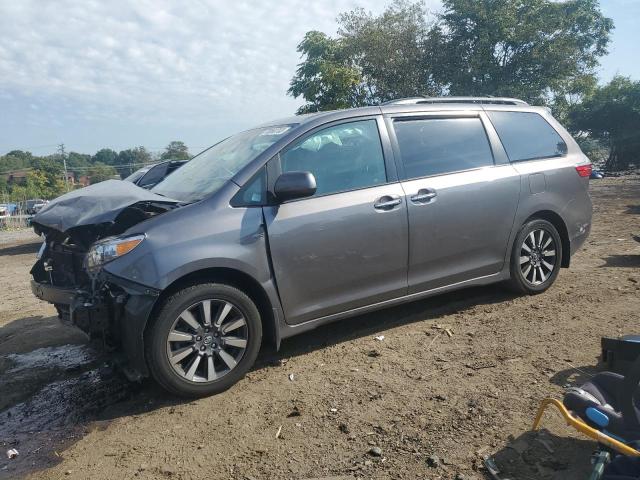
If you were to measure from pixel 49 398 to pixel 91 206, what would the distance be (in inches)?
57.2

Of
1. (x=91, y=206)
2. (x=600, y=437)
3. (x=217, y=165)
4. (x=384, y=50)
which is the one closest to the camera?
(x=600, y=437)

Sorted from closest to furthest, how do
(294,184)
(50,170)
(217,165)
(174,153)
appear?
(294,184) → (217,165) → (174,153) → (50,170)

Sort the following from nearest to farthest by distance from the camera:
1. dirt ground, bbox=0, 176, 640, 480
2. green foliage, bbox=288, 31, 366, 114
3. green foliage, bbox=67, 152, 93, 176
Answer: dirt ground, bbox=0, 176, 640, 480 → green foliage, bbox=288, 31, 366, 114 → green foliage, bbox=67, 152, 93, 176

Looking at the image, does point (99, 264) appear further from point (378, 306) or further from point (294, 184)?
point (378, 306)

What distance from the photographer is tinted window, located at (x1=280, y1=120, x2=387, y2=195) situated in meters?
3.81

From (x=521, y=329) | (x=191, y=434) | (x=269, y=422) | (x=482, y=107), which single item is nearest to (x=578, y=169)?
(x=482, y=107)

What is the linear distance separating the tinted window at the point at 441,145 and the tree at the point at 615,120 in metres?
28.6

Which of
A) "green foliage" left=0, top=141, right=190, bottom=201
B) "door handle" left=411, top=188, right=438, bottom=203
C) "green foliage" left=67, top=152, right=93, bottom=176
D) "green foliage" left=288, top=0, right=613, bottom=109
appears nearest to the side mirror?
"door handle" left=411, top=188, right=438, bottom=203

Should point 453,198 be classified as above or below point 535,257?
above

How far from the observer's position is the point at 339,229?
374 cm

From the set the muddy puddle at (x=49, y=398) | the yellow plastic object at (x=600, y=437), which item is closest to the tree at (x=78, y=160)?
the muddy puddle at (x=49, y=398)

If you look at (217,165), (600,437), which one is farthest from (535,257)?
(217,165)

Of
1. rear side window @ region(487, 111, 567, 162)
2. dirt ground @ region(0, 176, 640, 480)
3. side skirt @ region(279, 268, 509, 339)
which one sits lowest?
dirt ground @ region(0, 176, 640, 480)

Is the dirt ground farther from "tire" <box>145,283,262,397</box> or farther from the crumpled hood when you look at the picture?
the crumpled hood
